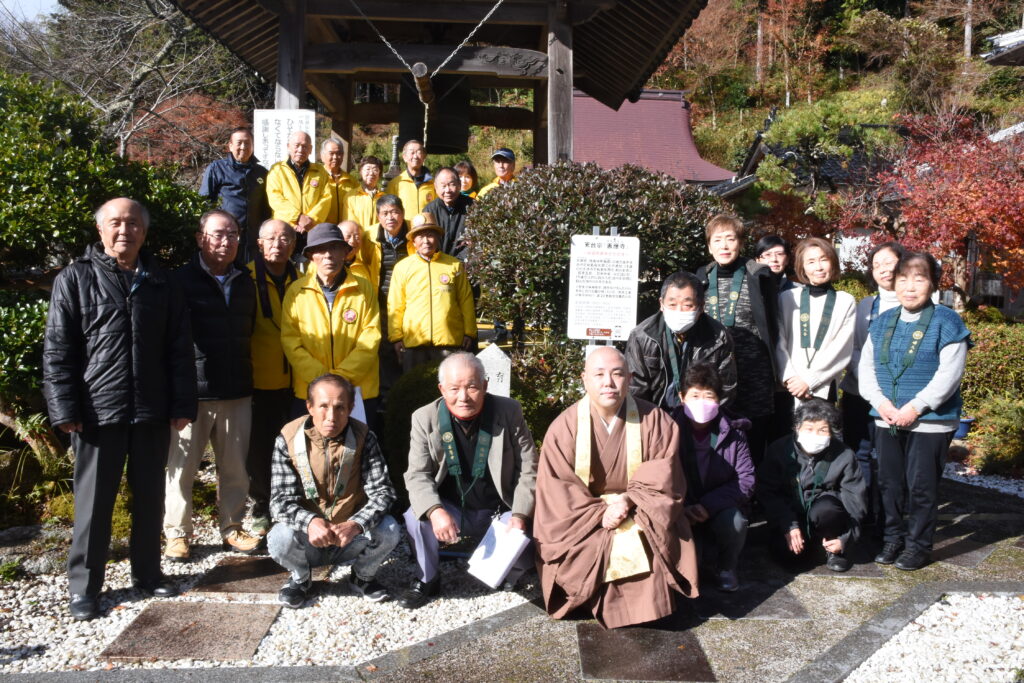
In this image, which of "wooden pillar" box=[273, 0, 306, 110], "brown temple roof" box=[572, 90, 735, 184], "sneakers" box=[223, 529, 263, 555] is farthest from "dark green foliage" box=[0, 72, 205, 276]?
"brown temple roof" box=[572, 90, 735, 184]

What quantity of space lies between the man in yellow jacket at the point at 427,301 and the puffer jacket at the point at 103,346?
72.3 inches

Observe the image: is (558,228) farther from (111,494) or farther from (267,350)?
(111,494)

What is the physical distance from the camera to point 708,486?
4035 millimetres

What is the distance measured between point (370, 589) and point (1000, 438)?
6018 mm

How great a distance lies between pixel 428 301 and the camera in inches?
208

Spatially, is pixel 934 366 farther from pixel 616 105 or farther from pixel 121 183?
pixel 616 105

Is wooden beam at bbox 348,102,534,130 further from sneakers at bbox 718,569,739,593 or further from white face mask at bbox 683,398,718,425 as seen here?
sneakers at bbox 718,569,739,593

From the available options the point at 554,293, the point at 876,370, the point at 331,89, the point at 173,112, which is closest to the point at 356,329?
the point at 554,293

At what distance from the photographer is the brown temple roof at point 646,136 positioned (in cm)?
1867

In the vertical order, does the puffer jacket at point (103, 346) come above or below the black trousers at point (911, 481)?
above

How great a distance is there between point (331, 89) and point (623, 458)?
23.5 feet

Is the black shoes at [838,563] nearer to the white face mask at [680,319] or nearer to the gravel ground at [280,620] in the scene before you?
the white face mask at [680,319]

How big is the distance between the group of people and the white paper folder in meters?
0.09

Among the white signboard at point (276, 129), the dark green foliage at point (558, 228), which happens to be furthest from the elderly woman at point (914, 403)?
the white signboard at point (276, 129)
